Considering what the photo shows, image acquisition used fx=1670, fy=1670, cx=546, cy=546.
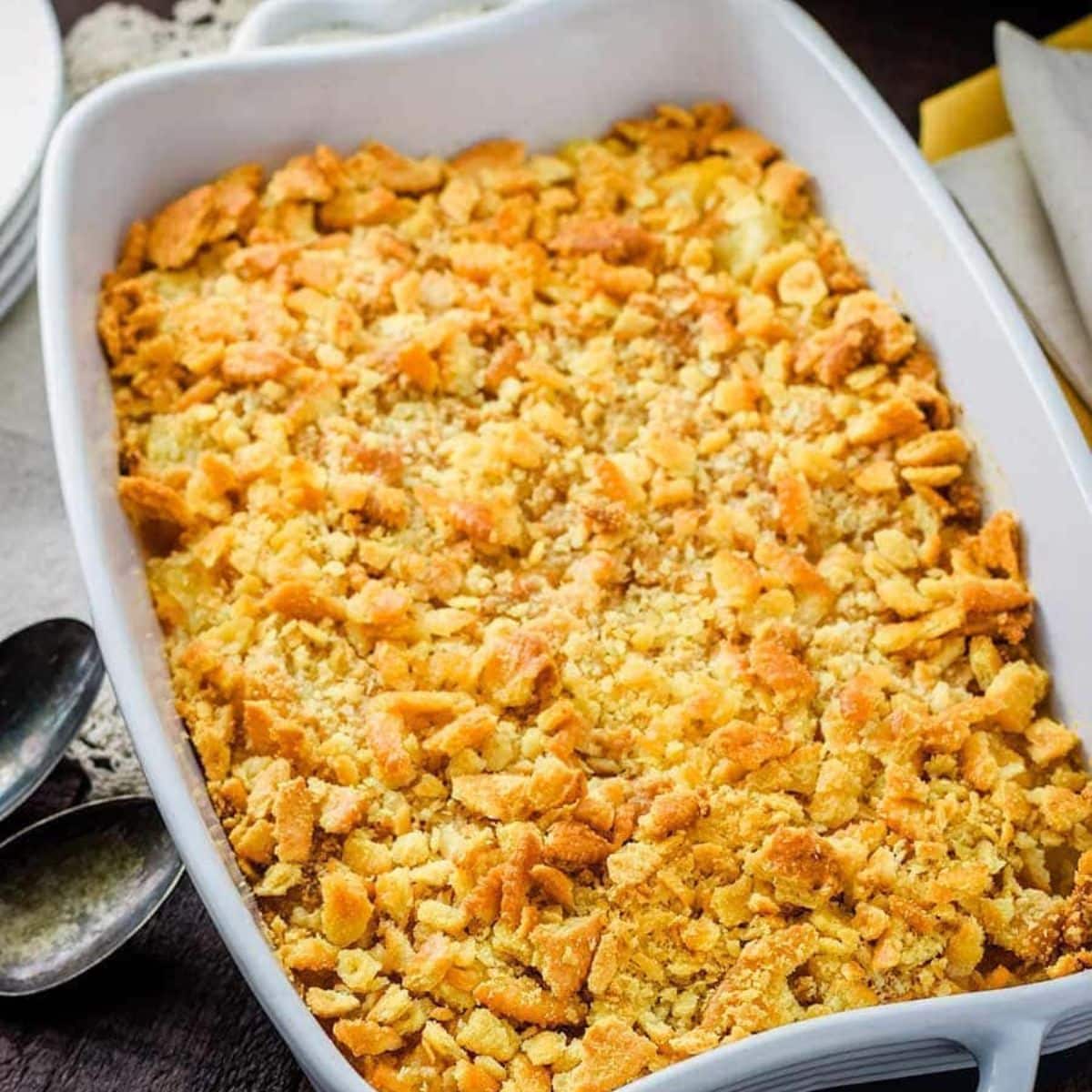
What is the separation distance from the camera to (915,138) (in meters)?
1.79

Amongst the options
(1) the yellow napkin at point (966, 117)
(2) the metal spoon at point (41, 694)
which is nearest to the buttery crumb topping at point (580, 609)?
(2) the metal spoon at point (41, 694)

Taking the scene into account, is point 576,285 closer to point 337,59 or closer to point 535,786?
point 337,59

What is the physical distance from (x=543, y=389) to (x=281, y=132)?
1.17ft

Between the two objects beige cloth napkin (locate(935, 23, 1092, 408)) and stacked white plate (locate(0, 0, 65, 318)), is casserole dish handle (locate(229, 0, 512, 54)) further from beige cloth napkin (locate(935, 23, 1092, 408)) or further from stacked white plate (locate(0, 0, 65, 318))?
beige cloth napkin (locate(935, 23, 1092, 408))

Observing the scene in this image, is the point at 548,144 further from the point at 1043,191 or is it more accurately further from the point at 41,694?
the point at 41,694

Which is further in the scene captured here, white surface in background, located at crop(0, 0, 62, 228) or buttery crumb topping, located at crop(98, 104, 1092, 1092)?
white surface in background, located at crop(0, 0, 62, 228)

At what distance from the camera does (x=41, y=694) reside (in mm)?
1374

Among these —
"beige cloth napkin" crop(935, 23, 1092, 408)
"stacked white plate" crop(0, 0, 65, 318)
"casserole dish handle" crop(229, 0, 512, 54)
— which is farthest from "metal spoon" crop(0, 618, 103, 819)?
"beige cloth napkin" crop(935, 23, 1092, 408)

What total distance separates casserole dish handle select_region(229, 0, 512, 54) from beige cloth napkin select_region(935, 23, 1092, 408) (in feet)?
1.66

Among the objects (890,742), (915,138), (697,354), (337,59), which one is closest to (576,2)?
(337,59)

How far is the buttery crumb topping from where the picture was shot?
115 centimetres

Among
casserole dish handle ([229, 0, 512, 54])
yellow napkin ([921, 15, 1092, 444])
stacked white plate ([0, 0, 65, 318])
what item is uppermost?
casserole dish handle ([229, 0, 512, 54])

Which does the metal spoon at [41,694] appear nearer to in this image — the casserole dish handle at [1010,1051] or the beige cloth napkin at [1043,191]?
the casserole dish handle at [1010,1051]

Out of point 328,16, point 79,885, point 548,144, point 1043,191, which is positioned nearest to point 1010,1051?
point 79,885
